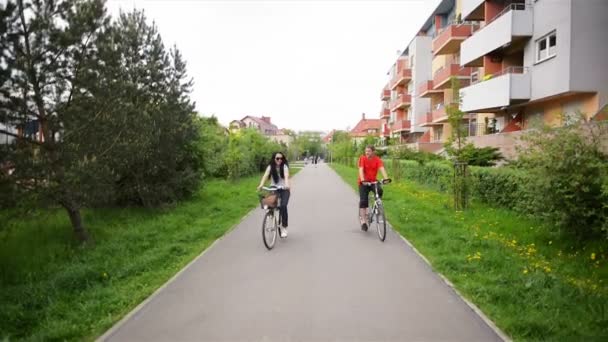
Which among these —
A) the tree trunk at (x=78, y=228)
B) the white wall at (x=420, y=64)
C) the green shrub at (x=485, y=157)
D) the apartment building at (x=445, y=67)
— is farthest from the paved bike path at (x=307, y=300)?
the white wall at (x=420, y=64)

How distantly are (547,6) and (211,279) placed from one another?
1668cm

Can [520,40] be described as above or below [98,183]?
above

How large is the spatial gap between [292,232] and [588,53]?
40.8 ft

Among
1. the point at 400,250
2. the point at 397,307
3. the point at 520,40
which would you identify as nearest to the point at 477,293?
the point at 397,307

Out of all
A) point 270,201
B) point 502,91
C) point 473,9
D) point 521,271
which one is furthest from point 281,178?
point 473,9

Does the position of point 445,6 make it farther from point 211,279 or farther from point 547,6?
point 211,279

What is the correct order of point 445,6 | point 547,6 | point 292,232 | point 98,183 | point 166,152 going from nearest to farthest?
point 98,183 < point 292,232 < point 166,152 < point 547,6 < point 445,6

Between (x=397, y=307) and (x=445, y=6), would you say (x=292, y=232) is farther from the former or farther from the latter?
(x=445, y=6)

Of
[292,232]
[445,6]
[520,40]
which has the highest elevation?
[445,6]

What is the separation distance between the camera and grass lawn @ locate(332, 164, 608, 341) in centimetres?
411

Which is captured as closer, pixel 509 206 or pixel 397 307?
pixel 397 307

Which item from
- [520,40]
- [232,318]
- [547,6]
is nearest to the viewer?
[232,318]

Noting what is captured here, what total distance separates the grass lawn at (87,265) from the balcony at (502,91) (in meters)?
11.9

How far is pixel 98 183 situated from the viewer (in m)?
7.33
